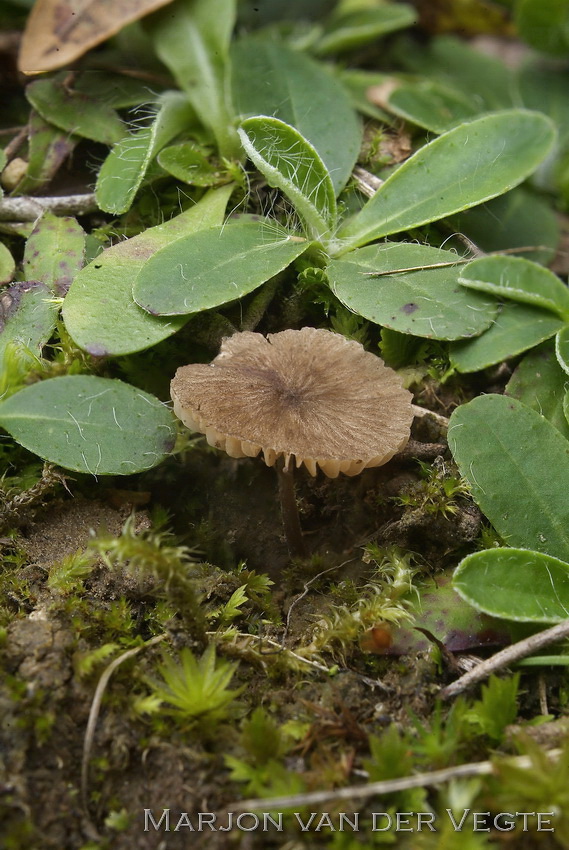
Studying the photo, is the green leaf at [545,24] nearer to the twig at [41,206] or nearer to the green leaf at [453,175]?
the green leaf at [453,175]

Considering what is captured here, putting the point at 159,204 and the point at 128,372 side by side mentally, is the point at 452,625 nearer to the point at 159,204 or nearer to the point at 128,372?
the point at 128,372

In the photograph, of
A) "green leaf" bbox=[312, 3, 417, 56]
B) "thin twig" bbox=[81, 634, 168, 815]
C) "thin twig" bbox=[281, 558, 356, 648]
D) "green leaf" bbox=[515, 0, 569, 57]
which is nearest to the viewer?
"thin twig" bbox=[81, 634, 168, 815]

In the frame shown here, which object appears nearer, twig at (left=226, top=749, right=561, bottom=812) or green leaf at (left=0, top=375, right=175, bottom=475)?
twig at (left=226, top=749, right=561, bottom=812)

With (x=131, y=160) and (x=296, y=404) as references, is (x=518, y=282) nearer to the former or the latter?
(x=296, y=404)

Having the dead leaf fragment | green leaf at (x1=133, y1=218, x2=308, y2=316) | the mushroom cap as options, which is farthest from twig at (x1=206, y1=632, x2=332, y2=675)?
the dead leaf fragment

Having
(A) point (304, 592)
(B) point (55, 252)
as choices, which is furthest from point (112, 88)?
(A) point (304, 592)

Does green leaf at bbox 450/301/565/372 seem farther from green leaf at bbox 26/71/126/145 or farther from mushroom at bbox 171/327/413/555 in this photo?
green leaf at bbox 26/71/126/145
